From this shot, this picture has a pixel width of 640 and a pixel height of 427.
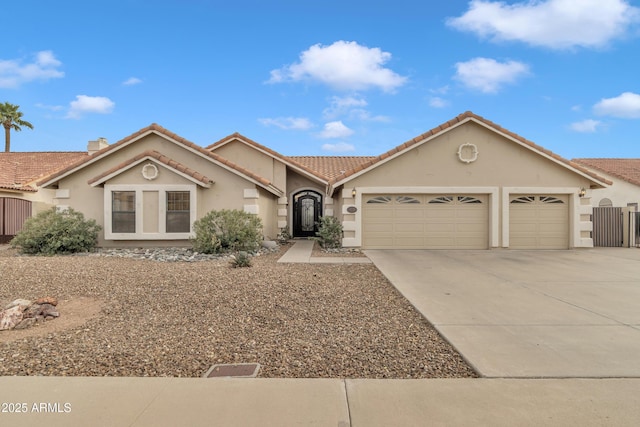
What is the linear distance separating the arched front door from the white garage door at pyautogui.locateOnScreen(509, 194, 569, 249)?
32.1 feet

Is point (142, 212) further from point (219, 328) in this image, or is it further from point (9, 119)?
point (9, 119)

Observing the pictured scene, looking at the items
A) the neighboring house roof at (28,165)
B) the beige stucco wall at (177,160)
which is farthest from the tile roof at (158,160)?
the neighboring house roof at (28,165)

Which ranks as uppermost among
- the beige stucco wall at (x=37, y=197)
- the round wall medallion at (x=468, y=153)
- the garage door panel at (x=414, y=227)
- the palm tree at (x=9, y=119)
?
the palm tree at (x=9, y=119)

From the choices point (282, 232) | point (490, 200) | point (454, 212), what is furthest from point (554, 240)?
point (282, 232)

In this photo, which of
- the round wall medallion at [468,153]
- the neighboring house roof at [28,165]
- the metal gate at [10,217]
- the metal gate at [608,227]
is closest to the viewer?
the round wall medallion at [468,153]

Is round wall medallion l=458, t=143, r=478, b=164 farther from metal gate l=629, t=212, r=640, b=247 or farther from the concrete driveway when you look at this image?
metal gate l=629, t=212, r=640, b=247

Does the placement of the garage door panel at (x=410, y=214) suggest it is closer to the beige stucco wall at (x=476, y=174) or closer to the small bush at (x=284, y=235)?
the beige stucco wall at (x=476, y=174)

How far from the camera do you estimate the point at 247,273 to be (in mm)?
8898

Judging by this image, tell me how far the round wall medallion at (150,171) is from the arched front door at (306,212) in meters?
8.39

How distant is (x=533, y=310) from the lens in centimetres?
604

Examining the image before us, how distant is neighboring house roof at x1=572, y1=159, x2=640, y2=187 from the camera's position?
2408cm

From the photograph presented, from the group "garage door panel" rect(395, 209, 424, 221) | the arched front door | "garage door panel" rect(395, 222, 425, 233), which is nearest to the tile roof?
"garage door panel" rect(395, 209, 424, 221)

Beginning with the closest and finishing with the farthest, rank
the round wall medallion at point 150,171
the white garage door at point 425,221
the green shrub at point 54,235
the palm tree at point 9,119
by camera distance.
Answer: the green shrub at point 54,235
the round wall medallion at point 150,171
the white garage door at point 425,221
the palm tree at point 9,119

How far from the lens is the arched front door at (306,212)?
67.7ft
